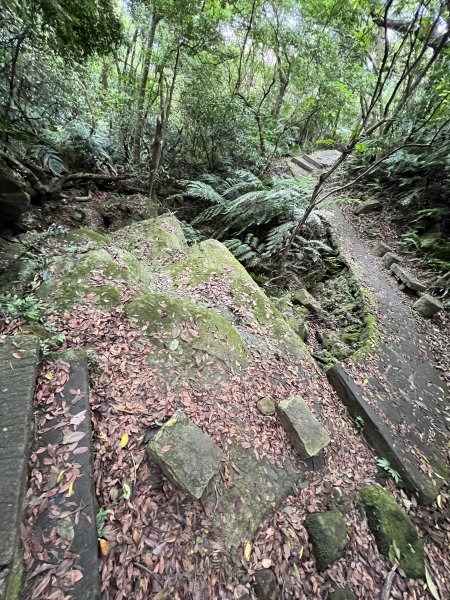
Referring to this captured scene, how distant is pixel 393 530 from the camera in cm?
230

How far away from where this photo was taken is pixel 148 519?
169 centimetres

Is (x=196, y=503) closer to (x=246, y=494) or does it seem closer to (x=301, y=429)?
(x=246, y=494)

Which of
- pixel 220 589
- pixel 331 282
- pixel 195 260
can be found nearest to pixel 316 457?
pixel 220 589

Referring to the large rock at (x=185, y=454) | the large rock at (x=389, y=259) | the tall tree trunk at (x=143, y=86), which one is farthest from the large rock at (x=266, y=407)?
the tall tree trunk at (x=143, y=86)

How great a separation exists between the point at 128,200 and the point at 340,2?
6759 millimetres

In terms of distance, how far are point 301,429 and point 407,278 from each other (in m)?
4.88

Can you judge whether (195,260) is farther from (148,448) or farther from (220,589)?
(220,589)

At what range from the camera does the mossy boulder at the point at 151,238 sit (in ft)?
16.0

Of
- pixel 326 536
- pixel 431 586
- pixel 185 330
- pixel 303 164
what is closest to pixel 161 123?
pixel 185 330

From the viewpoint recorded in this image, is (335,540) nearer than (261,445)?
Yes

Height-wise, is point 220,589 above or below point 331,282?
below

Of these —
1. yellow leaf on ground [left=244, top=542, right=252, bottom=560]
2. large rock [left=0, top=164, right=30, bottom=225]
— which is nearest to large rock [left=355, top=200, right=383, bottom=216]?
large rock [left=0, top=164, right=30, bottom=225]

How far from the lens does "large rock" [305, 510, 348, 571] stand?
200 cm

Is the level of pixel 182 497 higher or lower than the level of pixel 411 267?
lower
